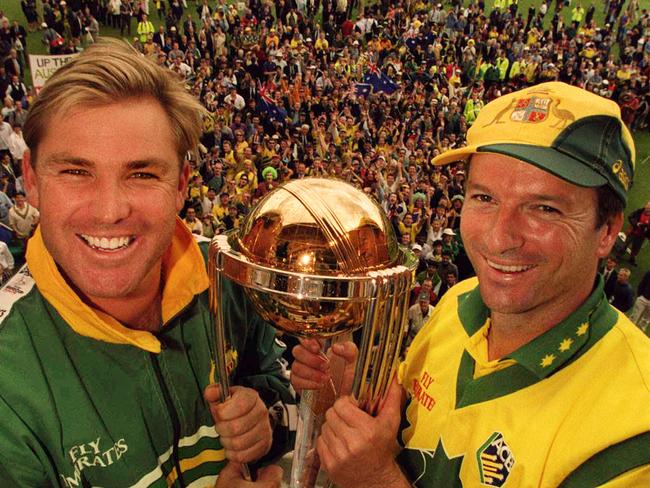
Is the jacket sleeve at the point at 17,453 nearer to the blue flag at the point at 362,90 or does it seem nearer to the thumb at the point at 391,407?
the thumb at the point at 391,407

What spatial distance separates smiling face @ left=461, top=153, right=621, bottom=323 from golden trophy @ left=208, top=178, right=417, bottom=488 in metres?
0.28

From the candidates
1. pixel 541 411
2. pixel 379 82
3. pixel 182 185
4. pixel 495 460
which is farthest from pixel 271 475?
pixel 379 82

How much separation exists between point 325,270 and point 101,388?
76 cm

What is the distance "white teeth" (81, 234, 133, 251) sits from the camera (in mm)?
1641

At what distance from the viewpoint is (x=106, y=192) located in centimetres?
161

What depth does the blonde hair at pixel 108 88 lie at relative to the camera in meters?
1.63

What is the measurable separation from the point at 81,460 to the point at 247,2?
2358 centimetres

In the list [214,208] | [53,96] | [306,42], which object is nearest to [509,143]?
[53,96]

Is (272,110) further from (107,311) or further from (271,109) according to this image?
(107,311)

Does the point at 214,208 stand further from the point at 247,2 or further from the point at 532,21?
the point at 532,21

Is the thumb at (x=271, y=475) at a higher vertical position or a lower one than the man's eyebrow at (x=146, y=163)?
lower

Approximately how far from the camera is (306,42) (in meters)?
19.0

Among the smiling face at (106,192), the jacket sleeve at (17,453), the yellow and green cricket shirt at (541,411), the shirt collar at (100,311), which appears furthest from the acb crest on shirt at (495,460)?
the jacket sleeve at (17,453)

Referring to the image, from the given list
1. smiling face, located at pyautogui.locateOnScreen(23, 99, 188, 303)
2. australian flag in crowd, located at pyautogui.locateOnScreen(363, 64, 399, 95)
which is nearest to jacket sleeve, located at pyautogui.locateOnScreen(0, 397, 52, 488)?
smiling face, located at pyautogui.locateOnScreen(23, 99, 188, 303)
